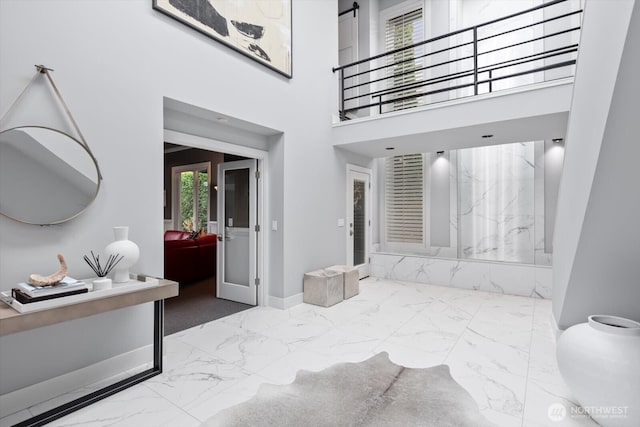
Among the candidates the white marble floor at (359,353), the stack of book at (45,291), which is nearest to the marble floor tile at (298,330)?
the white marble floor at (359,353)

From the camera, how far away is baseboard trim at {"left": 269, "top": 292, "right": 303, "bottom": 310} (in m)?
4.24

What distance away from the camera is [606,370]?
1.80 metres

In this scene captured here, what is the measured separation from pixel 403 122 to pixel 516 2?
11.0 feet

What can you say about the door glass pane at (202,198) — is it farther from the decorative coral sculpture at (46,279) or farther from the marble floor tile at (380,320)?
the decorative coral sculpture at (46,279)

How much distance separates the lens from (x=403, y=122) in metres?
4.48

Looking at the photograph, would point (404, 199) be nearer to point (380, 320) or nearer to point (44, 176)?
point (380, 320)

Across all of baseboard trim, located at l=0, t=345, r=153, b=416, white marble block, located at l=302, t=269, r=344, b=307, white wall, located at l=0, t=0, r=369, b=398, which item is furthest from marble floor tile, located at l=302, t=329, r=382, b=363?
baseboard trim, located at l=0, t=345, r=153, b=416

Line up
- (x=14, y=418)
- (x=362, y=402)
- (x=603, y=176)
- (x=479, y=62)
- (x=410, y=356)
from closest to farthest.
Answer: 1. (x=603, y=176)
2. (x=14, y=418)
3. (x=362, y=402)
4. (x=410, y=356)
5. (x=479, y=62)

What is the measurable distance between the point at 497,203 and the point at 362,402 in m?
4.74

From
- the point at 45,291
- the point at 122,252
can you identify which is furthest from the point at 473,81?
the point at 45,291

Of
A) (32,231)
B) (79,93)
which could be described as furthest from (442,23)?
(32,231)

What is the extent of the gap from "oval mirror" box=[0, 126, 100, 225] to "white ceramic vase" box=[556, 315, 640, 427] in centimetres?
341

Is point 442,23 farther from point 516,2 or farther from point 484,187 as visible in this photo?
point 484,187

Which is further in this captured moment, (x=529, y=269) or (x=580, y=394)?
(x=529, y=269)
